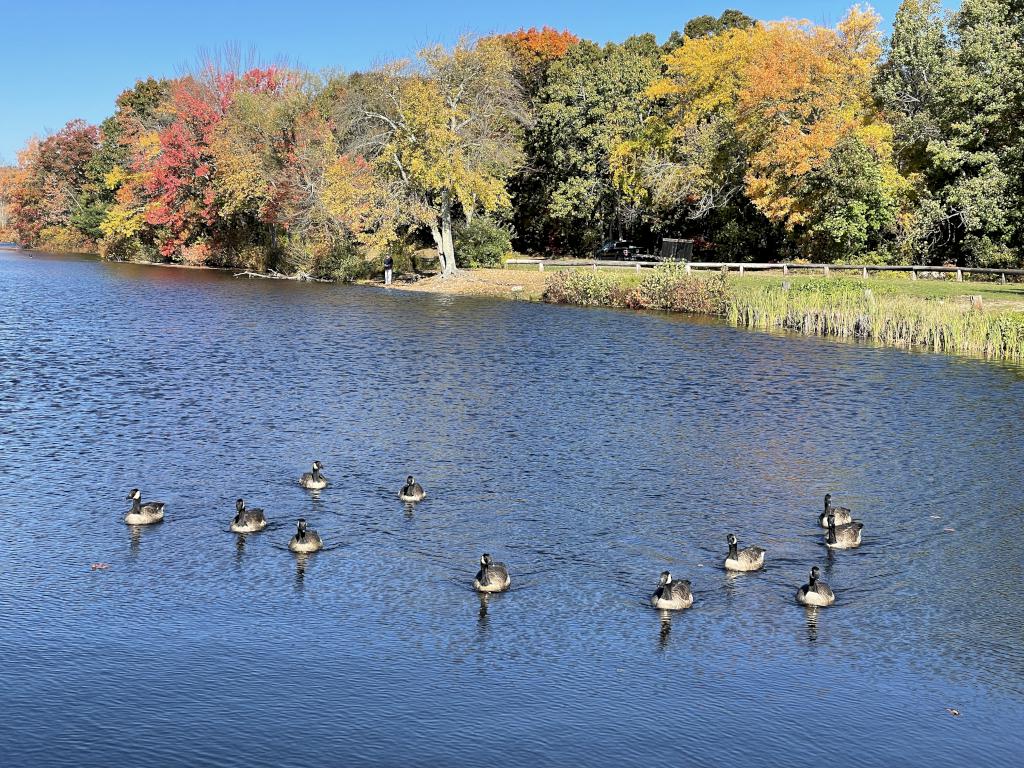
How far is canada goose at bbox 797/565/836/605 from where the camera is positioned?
16.3 m

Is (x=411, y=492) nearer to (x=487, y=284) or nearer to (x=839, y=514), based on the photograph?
(x=839, y=514)

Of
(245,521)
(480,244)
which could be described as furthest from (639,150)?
(245,521)

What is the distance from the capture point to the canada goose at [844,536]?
1888 cm

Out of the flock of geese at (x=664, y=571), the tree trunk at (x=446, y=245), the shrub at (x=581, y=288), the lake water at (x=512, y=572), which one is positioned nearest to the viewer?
the lake water at (x=512, y=572)

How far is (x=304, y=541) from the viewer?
18.2 metres

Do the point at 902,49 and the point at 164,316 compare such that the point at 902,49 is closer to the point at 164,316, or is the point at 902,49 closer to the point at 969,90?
the point at 969,90

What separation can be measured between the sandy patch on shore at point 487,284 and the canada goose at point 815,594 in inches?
1946

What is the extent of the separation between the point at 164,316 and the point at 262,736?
44.4 meters

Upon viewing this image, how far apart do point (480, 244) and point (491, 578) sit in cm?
6413

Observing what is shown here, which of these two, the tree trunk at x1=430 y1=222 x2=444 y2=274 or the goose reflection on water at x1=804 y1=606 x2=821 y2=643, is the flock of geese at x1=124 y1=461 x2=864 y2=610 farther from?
the tree trunk at x1=430 y1=222 x2=444 y2=274

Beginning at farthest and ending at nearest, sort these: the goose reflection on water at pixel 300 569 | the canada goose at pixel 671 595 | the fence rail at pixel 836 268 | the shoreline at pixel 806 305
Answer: the fence rail at pixel 836 268 → the shoreline at pixel 806 305 → the goose reflection on water at pixel 300 569 → the canada goose at pixel 671 595

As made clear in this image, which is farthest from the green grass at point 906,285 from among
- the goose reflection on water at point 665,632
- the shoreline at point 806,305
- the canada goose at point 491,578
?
the canada goose at point 491,578

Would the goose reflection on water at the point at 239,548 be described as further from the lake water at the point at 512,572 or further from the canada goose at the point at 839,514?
the canada goose at the point at 839,514

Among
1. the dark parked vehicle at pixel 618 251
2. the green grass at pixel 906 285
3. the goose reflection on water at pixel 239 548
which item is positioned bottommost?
the goose reflection on water at pixel 239 548
